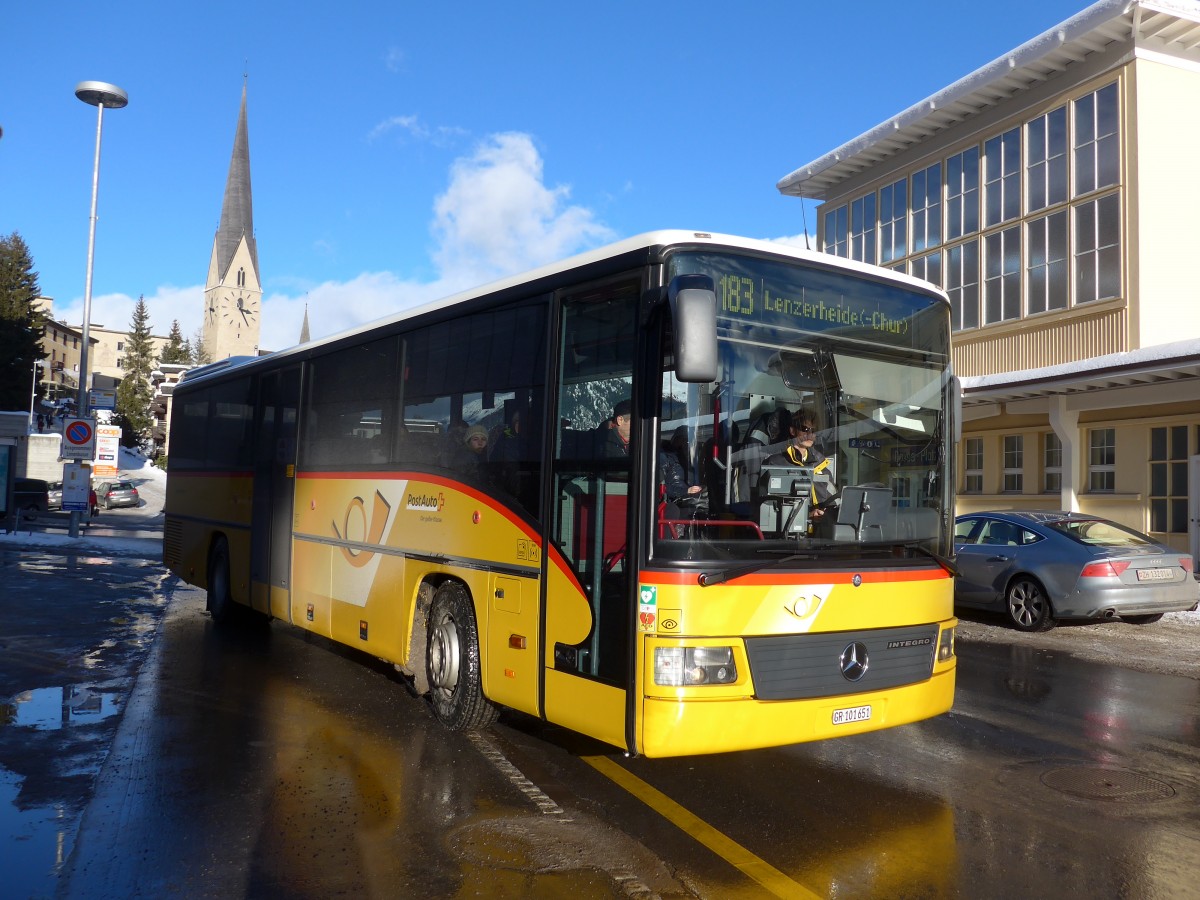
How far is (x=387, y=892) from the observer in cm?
430

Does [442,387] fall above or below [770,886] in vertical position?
above

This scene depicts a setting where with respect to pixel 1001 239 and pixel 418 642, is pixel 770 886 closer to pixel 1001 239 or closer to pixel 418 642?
pixel 418 642

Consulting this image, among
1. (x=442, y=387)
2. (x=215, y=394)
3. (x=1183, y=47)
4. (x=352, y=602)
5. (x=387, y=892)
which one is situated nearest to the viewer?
(x=387, y=892)

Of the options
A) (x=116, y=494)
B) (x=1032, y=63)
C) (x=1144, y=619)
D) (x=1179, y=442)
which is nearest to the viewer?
(x=1144, y=619)

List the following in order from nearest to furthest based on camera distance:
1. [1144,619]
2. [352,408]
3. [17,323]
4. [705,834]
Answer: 1. [705,834]
2. [352,408]
3. [1144,619]
4. [17,323]

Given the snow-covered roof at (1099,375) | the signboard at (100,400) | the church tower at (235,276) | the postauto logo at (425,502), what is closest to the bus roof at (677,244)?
the postauto logo at (425,502)

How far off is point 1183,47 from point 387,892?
70.6 ft

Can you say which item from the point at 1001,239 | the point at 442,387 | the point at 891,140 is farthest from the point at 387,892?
the point at 891,140

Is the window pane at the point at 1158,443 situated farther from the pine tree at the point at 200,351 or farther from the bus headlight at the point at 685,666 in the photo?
the pine tree at the point at 200,351

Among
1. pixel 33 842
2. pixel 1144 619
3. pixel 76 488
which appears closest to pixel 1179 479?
pixel 1144 619

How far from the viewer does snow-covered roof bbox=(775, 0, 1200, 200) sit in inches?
738

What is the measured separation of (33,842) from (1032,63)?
2157 cm

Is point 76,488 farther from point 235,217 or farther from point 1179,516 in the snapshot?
point 235,217

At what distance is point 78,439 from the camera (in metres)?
23.7
